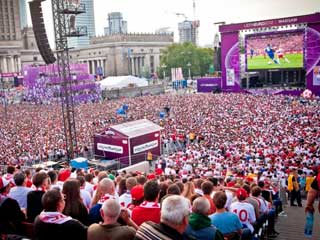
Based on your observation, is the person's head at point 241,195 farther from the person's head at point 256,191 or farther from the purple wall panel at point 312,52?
the purple wall panel at point 312,52

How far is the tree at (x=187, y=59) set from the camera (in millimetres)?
98062

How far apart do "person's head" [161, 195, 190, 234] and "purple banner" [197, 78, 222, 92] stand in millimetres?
51204

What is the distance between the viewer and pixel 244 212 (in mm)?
5863

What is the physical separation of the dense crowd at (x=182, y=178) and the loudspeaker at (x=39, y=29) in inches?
211

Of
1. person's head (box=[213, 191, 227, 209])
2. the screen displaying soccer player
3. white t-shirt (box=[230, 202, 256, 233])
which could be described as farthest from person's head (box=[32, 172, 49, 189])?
the screen displaying soccer player

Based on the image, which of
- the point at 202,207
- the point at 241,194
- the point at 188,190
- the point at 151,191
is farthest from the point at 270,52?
the point at 202,207

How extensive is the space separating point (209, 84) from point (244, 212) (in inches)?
1962

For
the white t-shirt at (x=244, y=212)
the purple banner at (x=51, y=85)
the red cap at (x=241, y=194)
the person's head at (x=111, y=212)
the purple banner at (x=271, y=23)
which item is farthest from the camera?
the purple banner at (x=51, y=85)

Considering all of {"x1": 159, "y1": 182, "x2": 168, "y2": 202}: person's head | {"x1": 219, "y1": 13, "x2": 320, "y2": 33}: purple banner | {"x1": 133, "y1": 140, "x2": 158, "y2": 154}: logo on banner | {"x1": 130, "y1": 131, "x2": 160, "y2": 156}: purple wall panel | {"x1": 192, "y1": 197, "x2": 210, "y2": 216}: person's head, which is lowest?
{"x1": 133, "y1": 140, "x2": 158, "y2": 154}: logo on banner

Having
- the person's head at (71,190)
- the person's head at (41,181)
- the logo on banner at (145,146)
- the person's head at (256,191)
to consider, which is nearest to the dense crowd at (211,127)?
the logo on banner at (145,146)

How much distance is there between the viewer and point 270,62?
47.2m

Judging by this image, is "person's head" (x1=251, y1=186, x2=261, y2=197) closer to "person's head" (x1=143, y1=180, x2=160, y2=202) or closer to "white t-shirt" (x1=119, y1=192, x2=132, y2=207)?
"white t-shirt" (x1=119, y1=192, x2=132, y2=207)

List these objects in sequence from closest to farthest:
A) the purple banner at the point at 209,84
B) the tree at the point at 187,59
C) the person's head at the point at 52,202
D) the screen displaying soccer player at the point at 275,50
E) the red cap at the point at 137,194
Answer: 1. the person's head at the point at 52,202
2. the red cap at the point at 137,194
3. the screen displaying soccer player at the point at 275,50
4. the purple banner at the point at 209,84
5. the tree at the point at 187,59

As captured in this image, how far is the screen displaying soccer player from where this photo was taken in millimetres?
45062
